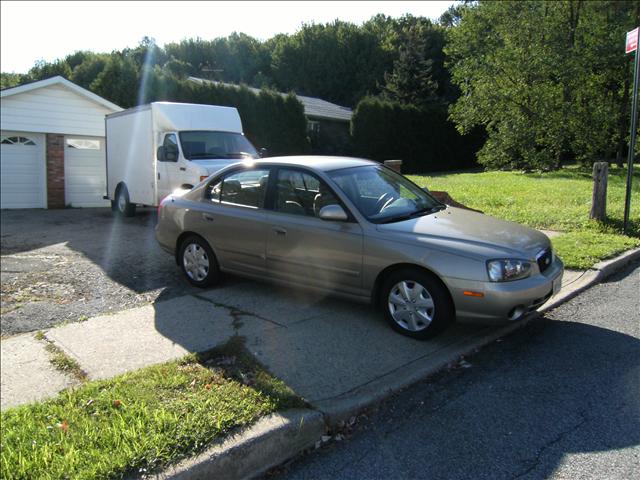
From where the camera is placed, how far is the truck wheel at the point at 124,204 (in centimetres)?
1330

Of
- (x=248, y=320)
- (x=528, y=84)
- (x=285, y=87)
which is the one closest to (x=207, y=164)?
(x=248, y=320)

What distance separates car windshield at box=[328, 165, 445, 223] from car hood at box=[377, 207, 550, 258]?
165mm

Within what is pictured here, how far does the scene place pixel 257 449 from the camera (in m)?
3.14

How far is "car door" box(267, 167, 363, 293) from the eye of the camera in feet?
16.8

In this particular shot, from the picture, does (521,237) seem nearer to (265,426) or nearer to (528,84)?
(265,426)

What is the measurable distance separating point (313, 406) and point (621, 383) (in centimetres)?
226

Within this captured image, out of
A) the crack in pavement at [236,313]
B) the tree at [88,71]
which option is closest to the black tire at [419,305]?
the crack in pavement at [236,313]

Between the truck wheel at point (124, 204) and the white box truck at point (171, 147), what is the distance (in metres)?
0.01

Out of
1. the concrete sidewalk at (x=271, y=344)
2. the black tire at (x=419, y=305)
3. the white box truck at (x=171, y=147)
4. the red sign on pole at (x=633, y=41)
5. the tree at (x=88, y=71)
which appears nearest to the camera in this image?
the concrete sidewalk at (x=271, y=344)

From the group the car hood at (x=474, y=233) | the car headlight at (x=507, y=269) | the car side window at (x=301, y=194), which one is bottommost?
the car headlight at (x=507, y=269)

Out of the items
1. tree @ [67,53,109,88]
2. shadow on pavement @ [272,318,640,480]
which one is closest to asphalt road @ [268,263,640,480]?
shadow on pavement @ [272,318,640,480]

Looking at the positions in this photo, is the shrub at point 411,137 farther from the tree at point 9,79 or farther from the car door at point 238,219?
the tree at point 9,79

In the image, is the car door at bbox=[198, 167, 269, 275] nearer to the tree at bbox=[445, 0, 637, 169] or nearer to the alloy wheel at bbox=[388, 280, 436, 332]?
the alloy wheel at bbox=[388, 280, 436, 332]

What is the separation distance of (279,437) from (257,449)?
0.52 feet
